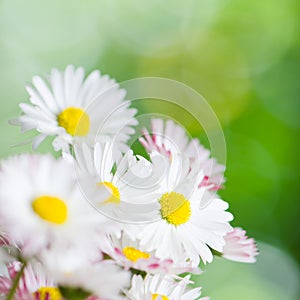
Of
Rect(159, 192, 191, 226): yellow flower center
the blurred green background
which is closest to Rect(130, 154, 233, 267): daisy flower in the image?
Rect(159, 192, 191, 226): yellow flower center

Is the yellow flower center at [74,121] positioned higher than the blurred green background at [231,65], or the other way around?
the blurred green background at [231,65]

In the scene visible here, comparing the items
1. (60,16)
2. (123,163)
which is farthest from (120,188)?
(60,16)

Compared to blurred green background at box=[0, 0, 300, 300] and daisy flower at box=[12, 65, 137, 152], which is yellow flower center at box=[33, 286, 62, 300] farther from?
blurred green background at box=[0, 0, 300, 300]

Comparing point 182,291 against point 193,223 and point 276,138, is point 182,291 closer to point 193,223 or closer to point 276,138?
point 193,223

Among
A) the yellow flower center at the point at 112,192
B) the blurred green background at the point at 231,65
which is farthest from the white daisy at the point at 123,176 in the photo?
the blurred green background at the point at 231,65

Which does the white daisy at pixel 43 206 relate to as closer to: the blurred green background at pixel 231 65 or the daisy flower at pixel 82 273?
the daisy flower at pixel 82 273

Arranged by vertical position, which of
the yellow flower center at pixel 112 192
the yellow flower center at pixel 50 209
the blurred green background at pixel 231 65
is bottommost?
the yellow flower center at pixel 50 209

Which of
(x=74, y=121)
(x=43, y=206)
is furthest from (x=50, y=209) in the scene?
(x=74, y=121)
